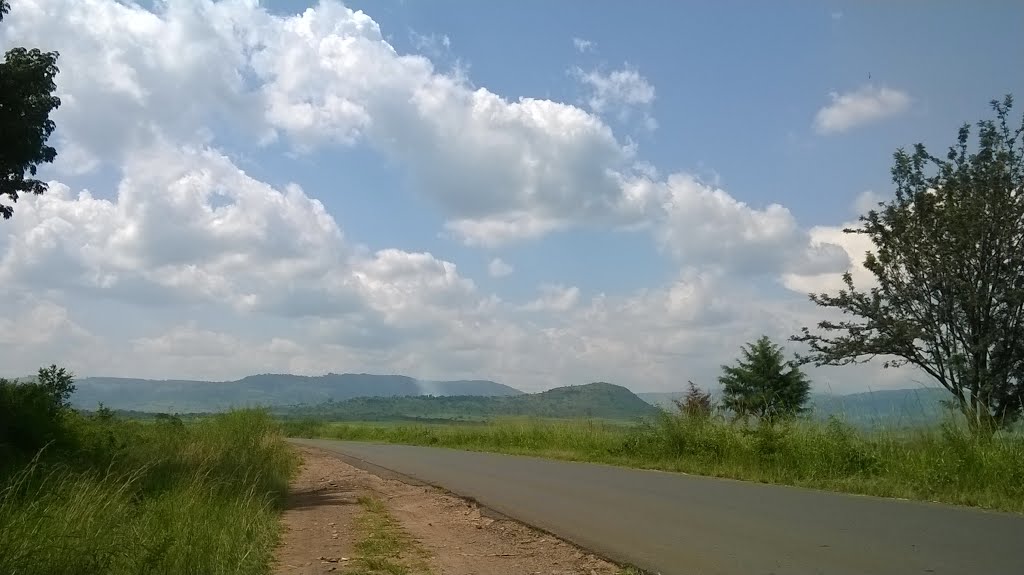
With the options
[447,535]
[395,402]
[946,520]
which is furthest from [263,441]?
[395,402]

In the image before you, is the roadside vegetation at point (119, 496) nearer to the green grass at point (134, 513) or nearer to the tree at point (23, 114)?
the green grass at point (134, 513)

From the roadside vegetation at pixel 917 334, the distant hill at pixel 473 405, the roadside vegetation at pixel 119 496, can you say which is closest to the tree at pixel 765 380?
the roadside vegetation at pixel 917 334

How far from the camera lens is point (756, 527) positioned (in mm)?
11648

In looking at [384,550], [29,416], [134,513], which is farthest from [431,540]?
[29,416]

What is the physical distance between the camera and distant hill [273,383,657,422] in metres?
133

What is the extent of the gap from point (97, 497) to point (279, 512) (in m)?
5.06

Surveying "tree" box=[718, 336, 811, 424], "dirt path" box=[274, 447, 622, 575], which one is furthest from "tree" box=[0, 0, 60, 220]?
"tree" box=[718, 336, 811, 424]

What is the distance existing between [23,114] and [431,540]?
11.2 metres

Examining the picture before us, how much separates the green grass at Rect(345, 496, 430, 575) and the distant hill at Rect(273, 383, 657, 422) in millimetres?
105013

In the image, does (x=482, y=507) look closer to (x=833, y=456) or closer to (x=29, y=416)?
(x=833, y=456)

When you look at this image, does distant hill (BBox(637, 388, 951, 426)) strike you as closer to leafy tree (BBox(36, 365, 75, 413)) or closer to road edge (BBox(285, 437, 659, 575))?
road edge (BBox(285, 437, 659, 575))

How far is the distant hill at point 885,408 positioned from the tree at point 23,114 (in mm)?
17995

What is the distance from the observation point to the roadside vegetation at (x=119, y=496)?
880 cm

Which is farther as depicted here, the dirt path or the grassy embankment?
the grassy embankment
